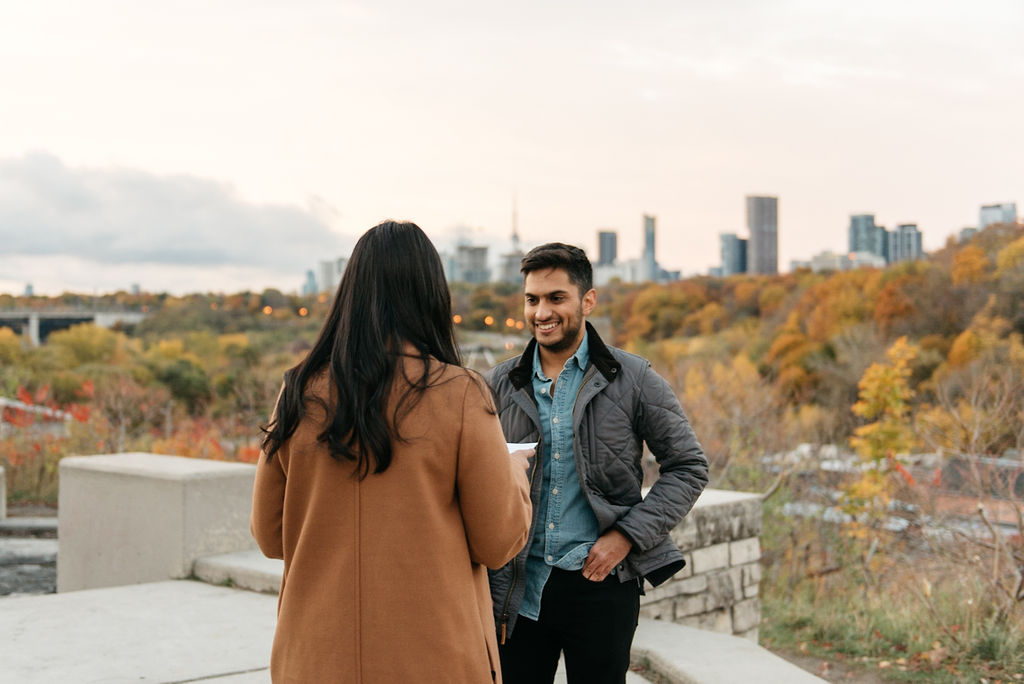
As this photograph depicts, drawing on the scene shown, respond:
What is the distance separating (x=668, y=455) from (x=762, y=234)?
102629mm

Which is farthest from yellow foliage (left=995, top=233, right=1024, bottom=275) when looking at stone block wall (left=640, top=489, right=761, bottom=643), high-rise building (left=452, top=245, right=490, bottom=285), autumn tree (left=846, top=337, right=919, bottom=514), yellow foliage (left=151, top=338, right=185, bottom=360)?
stone block wall (left=640, top=489, right=761, bottom=643)

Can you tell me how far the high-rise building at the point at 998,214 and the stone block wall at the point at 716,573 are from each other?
47.8 m

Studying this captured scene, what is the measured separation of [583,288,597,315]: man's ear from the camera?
2.84 m

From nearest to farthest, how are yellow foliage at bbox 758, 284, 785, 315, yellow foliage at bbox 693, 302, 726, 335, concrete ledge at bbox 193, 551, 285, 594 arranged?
concrete ledge at bbox 193, 551, 285, 594 < yellow foliage at bbox 693, 302, 726, 335 < yellow foliage at bbox 758, 284, 785, 315

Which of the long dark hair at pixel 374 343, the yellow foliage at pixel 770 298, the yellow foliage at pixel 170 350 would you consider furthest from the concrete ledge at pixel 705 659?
the yellow foliage at pixel 770 298

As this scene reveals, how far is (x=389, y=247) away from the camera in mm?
1976

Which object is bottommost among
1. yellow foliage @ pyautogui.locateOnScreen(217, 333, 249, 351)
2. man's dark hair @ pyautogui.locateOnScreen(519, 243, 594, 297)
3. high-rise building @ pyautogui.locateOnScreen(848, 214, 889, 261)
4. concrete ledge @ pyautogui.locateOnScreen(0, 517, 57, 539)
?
concrete ledge @ pyautogui.locateOnScreen(0, 517, 57, 539)

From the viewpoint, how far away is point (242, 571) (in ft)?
16.9

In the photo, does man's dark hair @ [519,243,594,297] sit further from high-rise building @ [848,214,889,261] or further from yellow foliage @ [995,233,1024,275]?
high-rise building @ [848,214,889,261]

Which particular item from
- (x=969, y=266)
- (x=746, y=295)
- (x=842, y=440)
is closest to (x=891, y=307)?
(x=969, y=266)

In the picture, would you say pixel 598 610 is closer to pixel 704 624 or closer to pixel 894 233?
pixel 704 624

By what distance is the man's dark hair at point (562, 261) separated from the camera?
2.76 metres

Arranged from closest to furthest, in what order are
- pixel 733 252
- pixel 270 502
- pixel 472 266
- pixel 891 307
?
pixel 270 502 < pixel 891 307 < pixel 472 266 < pixel 733 252

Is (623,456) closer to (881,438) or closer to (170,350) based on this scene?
(881,438)
